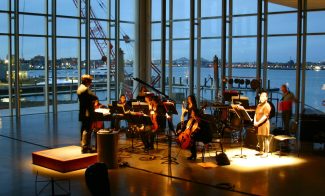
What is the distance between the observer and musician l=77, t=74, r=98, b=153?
945 cm

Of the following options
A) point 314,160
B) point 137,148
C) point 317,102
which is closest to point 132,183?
point 137,148

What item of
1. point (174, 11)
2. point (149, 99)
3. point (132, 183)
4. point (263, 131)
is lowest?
point (132, 183)

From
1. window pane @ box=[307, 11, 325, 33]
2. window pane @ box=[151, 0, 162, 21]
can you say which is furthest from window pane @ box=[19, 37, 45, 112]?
window pane @ box=[307, 11, 325, 33]

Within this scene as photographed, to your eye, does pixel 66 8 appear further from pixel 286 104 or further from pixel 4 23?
pixel 286 104

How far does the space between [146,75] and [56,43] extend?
4145 millimetres

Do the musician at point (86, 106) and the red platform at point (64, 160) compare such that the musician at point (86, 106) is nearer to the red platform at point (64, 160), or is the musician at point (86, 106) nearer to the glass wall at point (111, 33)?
the red platform at point (64, 160)

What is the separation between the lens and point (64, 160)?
Result: 28.2 feet

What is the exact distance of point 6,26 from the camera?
53.8ft

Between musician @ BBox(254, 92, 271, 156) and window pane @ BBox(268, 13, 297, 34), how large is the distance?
7433mm

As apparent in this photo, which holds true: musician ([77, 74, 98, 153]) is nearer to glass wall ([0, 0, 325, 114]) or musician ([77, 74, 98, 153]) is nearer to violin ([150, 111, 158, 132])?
violin ([150, 111, 158, 132])

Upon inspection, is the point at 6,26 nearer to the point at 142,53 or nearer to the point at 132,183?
the point at 142,53

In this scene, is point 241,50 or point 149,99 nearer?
point 149,99

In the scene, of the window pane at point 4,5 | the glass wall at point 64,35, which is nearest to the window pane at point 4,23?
the glass wall at point 64,35

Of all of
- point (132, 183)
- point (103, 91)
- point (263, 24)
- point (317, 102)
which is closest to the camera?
point (132, 183)
